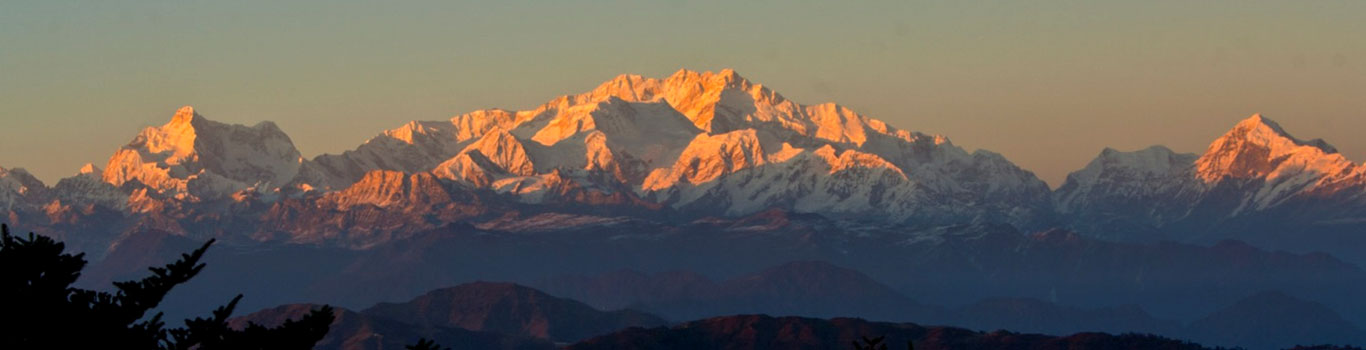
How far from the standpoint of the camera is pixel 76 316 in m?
36.8

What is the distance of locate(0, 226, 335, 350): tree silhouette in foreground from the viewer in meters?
36.4

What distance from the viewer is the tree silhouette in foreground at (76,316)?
36406mm

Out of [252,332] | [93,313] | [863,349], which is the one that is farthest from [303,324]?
[863,349]

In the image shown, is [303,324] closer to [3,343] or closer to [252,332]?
[252,332]

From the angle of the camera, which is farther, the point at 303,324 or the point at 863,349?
the point at 863,349

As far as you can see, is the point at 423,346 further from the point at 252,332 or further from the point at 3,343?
the point at 3,343

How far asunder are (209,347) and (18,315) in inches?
116

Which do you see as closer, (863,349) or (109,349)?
(109,349)

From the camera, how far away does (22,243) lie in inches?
1435

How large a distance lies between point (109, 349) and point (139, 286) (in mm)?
1077

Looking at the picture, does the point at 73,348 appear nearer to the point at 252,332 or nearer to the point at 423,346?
the point at 252,332

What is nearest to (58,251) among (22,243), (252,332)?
(22,243)

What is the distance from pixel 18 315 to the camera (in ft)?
121

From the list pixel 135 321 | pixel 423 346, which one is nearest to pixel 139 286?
pixel 135 321
